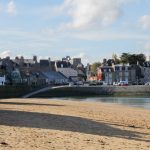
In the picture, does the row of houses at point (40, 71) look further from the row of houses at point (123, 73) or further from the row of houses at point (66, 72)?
the row of houses at point (123, 73)

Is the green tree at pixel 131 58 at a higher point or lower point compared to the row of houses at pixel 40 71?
higher

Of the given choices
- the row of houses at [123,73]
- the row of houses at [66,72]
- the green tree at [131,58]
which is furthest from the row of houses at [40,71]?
the green tree at [131,58]

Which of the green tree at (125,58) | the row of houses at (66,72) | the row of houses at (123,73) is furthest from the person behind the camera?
the green tree at (125,58)

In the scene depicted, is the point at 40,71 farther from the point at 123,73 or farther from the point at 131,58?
the point at 131,58

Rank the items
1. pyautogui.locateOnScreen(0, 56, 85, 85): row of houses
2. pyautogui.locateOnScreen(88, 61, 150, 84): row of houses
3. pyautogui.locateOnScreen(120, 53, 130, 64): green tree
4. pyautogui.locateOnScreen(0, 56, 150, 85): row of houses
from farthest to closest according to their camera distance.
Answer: pyautogui.locateOnScreen(120, 53, 130, 64): green tree → pyautogui.locateOnScreen(88, 61, 150, 84): row of houses → pyautogui.locateOnScreen(0, 56, 150, 85): row of houses → pyautogui.locateOnScreen(0, 56, 85, 85): row of houses

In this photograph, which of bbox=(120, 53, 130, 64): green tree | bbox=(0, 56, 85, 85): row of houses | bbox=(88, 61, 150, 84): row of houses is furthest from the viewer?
bbox=(120, 53, 130, 64): green tree

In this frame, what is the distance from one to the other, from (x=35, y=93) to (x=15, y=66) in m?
45.7

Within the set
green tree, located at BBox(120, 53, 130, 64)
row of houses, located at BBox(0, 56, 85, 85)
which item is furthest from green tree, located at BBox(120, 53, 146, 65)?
row of houses, located at BBox(0, 56, 85, 85)

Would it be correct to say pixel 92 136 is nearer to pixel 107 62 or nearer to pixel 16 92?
pixel 16 92

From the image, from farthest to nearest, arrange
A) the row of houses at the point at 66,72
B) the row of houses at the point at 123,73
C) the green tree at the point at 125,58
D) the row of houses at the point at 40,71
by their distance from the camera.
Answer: the green tree at the point at 125,58
the row of houses at the point at 123,73
the row of houses at the point at 66,72
the row of houses at the point at 40,71

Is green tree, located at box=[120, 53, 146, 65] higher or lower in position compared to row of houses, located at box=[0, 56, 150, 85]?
higher

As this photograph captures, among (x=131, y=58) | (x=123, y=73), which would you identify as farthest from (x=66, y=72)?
(x=131, y=58)

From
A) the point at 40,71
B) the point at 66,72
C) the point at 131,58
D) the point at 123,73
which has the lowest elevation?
the point at 123,73

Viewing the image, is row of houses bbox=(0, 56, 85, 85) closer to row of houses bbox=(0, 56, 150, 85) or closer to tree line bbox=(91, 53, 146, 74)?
row of houses bbox=(0, 56, 150, 85)
